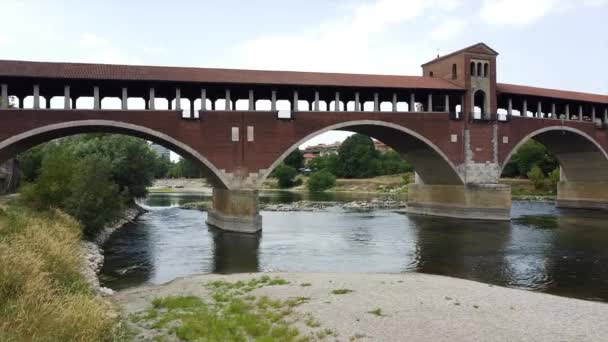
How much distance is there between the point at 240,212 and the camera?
28.5 meters

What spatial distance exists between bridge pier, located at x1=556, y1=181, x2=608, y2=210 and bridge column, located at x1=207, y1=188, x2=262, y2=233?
34607 mm

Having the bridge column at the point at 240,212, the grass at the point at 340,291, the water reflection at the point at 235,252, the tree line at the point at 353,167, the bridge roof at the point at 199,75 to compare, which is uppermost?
the bridge roof at the point at 199,75

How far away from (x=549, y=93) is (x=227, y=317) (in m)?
36.9

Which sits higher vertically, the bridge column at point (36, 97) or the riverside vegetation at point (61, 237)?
the bridge column at point (36, 97)

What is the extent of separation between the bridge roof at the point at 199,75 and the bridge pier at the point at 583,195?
70.5 ft

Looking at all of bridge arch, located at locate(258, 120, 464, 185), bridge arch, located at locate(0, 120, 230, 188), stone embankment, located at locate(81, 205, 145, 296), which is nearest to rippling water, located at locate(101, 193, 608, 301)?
stone embankment, located at locate(81, 205, 145, 296)

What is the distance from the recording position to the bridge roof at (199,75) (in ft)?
84.6

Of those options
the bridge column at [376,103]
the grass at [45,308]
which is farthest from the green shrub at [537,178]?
the grass at [45,308]

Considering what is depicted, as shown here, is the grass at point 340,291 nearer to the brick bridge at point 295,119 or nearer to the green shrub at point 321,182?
the brick bridge at point 295,119

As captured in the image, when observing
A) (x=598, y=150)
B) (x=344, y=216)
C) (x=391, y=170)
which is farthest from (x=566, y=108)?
(x=391, y=170)

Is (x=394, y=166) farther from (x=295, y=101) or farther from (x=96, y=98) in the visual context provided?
(x=96, y=98)

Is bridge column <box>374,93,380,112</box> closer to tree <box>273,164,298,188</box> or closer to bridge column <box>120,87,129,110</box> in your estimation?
bridge column <box>120,87,129,110</box>

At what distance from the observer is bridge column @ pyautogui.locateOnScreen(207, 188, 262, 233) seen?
91.6 feet

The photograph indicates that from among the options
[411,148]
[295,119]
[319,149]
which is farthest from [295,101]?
[319,149]
